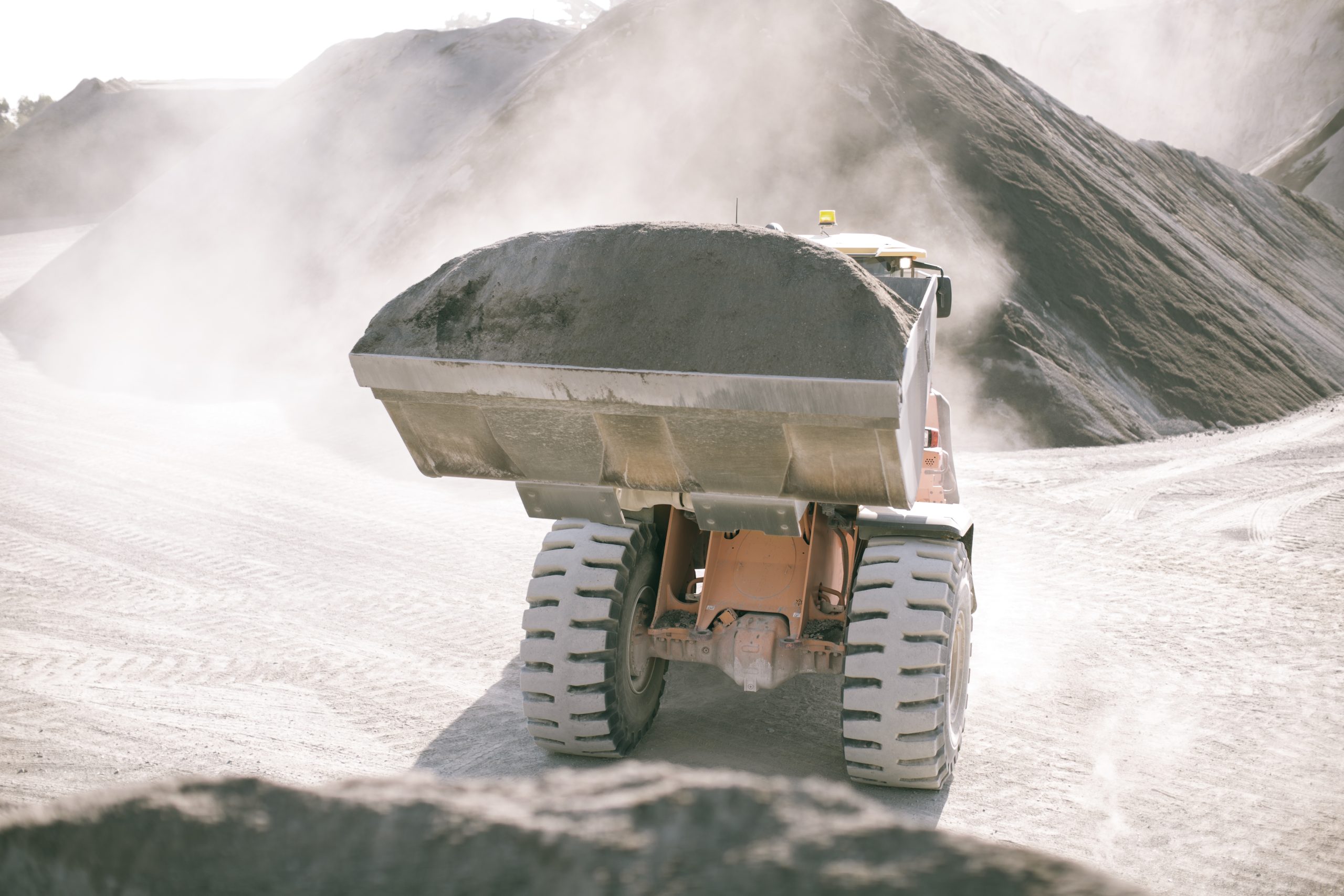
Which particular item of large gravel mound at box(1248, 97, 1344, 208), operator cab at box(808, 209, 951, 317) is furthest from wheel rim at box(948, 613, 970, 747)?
large gravel mound at box(1248, 97, 1344, 208)

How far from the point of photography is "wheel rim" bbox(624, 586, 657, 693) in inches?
210

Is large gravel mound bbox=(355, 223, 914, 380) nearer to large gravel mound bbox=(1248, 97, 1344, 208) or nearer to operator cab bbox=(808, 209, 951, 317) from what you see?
operator cab bbox=(808, 209, 951, 317)

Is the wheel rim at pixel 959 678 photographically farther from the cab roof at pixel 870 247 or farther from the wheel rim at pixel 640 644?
the cab roof at pixel 870 247

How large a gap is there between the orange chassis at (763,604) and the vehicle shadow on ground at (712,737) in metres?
0.56

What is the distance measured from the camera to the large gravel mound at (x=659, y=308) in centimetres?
398

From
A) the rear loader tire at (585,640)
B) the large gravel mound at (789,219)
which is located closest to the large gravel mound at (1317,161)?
the large gravel mound at (789,219)

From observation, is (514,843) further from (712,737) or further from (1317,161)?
(1317,161)

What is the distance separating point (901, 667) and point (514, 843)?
3557 mm

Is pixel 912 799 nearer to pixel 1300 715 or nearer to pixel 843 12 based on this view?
pixel 1300 715

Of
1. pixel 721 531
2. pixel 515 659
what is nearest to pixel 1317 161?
pixel 515 659

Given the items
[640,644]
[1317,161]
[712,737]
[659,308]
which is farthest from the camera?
[1317,161]

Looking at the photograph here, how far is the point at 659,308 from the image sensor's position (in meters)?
4.21

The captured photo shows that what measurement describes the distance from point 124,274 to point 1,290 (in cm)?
544

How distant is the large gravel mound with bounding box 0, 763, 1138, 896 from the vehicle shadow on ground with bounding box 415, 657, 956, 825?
3.75m
